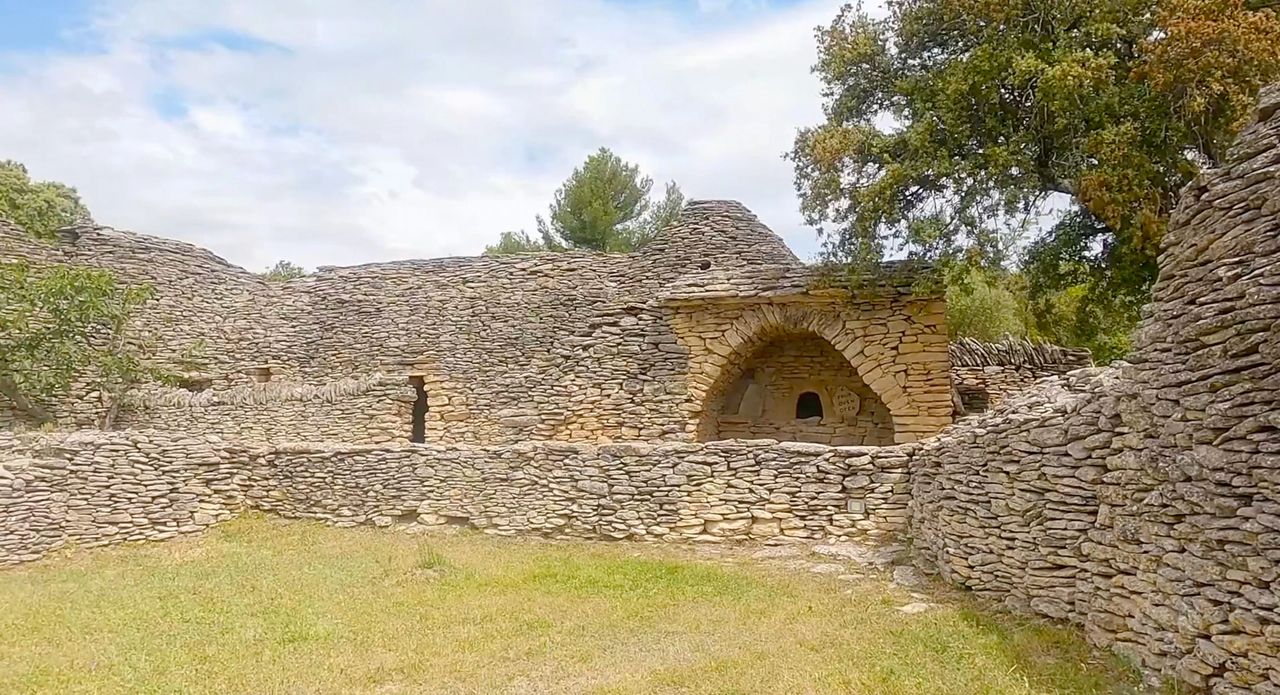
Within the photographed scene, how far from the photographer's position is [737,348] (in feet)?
46.4

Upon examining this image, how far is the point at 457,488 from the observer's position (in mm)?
10859

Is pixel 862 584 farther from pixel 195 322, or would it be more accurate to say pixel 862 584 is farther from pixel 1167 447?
pixel 195 322

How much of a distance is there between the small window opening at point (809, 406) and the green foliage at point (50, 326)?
43.9 feet

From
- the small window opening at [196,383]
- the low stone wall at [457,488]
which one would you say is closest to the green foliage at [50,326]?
the small window opening at [196,383]

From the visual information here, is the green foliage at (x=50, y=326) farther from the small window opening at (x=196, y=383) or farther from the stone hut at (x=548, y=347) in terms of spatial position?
the small window opening at (x=196, y=383)

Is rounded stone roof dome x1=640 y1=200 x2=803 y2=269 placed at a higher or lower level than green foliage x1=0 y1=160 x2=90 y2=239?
lower

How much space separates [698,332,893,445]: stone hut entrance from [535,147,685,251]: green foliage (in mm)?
11504

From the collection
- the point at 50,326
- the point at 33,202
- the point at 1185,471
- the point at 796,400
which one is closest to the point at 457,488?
the point at 796,400

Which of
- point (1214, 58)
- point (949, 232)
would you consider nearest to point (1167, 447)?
point (1214, 58)

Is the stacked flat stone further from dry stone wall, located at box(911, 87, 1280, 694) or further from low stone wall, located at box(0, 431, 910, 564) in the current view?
dry stone wall, located at box(911, 87, 1280, 694)

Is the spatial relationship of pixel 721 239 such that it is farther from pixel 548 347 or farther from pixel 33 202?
pixel 33 202

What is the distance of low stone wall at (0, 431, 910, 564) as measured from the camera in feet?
29.9

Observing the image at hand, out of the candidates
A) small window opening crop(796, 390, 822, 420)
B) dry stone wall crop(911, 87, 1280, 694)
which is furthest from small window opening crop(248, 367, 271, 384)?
dry stone wall crop(911, 87, 1280, 694)

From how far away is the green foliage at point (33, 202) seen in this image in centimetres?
2389
